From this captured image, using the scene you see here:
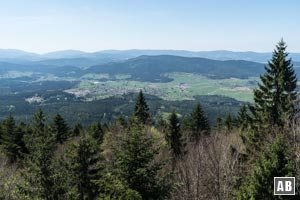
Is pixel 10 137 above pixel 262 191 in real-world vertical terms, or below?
below

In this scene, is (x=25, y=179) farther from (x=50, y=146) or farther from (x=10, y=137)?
(x=10, y=137)

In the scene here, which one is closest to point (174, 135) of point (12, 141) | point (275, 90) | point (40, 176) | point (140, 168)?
point (275, 90)

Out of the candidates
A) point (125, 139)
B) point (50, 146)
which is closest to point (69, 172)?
point (50, 146)

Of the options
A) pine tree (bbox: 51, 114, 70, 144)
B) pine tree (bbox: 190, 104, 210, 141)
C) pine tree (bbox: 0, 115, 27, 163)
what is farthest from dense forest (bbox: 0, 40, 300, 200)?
pine tree (bbox: 51, 114, 70, 144)

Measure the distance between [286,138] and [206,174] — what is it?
5312mm

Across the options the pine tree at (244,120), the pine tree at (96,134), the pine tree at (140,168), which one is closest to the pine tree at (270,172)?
the pine tree at (140,168)

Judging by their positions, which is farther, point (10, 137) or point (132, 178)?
point (10, 137)

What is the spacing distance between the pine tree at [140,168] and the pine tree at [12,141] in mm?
33512

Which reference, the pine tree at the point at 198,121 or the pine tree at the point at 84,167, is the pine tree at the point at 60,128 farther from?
the pine tree at the point at 84,167

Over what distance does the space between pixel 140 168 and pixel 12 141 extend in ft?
125

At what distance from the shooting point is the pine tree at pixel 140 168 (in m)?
15.7

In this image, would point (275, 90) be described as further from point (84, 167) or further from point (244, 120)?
point (84, 167)

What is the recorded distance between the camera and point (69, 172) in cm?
2227

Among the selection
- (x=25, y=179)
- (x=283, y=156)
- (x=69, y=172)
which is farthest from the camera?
(x=69, y=172)
